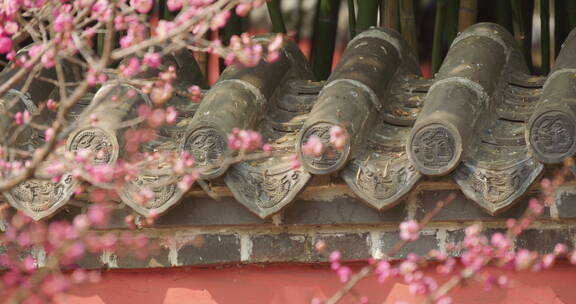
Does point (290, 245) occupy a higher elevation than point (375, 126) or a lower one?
lower

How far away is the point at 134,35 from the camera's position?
2520mm

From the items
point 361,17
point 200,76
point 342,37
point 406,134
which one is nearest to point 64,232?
point 406,134

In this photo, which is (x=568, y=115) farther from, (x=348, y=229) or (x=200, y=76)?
(x=200, y=76)

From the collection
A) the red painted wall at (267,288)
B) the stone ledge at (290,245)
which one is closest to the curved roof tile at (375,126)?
the stone ledge at (290,245)

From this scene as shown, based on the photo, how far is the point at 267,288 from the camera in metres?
2.99

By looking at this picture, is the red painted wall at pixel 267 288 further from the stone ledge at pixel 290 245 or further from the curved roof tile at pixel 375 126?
the curved roof tile at pixel 375 126

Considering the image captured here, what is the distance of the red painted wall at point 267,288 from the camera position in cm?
284

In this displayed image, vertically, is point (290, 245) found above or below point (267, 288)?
above

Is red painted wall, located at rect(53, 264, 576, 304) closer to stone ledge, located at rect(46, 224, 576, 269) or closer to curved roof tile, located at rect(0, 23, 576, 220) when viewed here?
stone ledge, located at rect(46, 224, 576, 269)

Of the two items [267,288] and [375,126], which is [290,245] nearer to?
[267,288]

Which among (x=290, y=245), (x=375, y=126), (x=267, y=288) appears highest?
(x=375, y=126)

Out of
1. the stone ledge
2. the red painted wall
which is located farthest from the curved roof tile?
the red painted wall

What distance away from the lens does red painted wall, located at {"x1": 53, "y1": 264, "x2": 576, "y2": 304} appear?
9.32ft

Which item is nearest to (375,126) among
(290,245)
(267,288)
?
(290,245)
